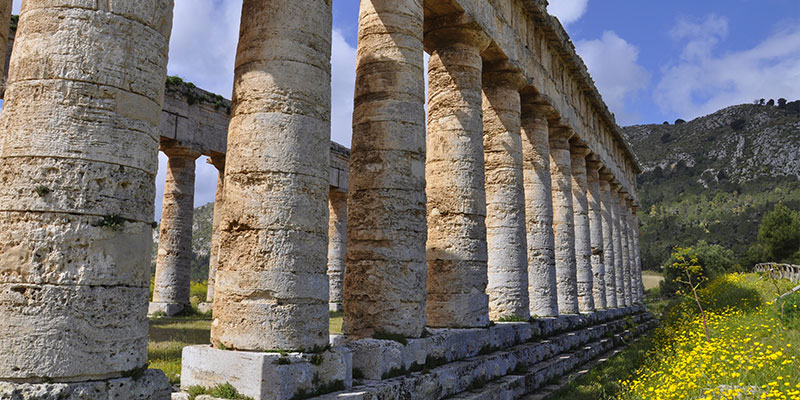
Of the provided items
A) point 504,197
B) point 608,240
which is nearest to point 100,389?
point 504,197

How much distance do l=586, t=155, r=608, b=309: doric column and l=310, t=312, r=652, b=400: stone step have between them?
594 cm

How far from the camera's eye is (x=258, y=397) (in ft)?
18.9

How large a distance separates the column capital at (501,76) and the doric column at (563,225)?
4.89 m

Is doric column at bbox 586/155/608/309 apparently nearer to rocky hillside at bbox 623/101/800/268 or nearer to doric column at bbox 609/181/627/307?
doric column at bbox 609/181/627/307

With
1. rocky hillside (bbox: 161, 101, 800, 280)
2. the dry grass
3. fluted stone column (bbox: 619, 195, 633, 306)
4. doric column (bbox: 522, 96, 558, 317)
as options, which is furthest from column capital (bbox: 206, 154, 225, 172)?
the dry grass

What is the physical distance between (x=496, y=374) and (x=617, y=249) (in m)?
19.1

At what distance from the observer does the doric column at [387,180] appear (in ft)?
27.9

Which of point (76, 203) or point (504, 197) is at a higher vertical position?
point (504, 197)

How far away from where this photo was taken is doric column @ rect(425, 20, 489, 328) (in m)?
10.7

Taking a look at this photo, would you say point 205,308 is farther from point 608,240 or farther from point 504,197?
point 608,240

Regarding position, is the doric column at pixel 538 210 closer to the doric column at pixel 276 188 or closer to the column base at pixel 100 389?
the doric column at pixel 276 188

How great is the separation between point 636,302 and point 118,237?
29.9 m

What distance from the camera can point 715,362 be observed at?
8805 mm

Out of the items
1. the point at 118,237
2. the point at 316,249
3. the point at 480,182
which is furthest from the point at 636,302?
the point at 118,237
